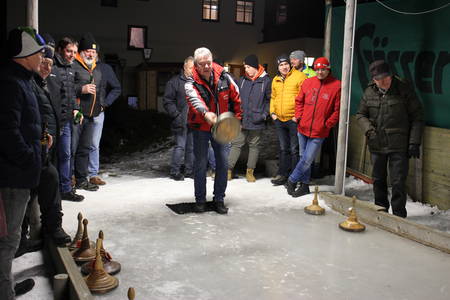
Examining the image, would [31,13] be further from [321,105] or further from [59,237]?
[321,105]

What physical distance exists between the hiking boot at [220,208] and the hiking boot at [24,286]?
111 inches

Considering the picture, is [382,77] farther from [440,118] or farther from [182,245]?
[182,245]

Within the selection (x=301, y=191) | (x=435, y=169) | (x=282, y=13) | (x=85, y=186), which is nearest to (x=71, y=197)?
(x=85, y=186)

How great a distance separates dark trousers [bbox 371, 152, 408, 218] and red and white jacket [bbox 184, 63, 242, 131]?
6.69ft

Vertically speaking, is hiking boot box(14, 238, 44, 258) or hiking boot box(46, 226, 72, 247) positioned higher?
hiking boot box(46, 226, 72, 247)

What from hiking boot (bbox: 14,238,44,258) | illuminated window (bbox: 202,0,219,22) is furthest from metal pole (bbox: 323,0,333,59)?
illuminated window (bbox: 202,0,219,22)

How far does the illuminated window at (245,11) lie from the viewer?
2623cm

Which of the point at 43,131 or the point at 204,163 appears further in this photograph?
the point at 204,163

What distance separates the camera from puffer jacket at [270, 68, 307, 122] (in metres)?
7.92

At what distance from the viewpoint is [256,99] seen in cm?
828

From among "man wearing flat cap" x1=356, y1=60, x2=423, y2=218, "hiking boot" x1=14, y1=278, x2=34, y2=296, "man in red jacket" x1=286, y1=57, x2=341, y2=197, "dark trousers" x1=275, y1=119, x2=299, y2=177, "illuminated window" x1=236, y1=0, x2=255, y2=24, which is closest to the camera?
"hiking boot" x1=14, y1=278, x2=34, y2=296

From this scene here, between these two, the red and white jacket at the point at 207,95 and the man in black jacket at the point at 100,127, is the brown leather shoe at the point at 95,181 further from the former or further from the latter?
the red and white jacket at the point at 207,95

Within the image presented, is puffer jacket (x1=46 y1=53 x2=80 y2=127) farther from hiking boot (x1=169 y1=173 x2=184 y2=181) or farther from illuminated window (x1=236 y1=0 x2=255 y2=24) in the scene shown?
illuminated window (x1=236 y1=0 x2=255 y2=24)

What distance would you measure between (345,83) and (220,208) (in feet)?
8.02
